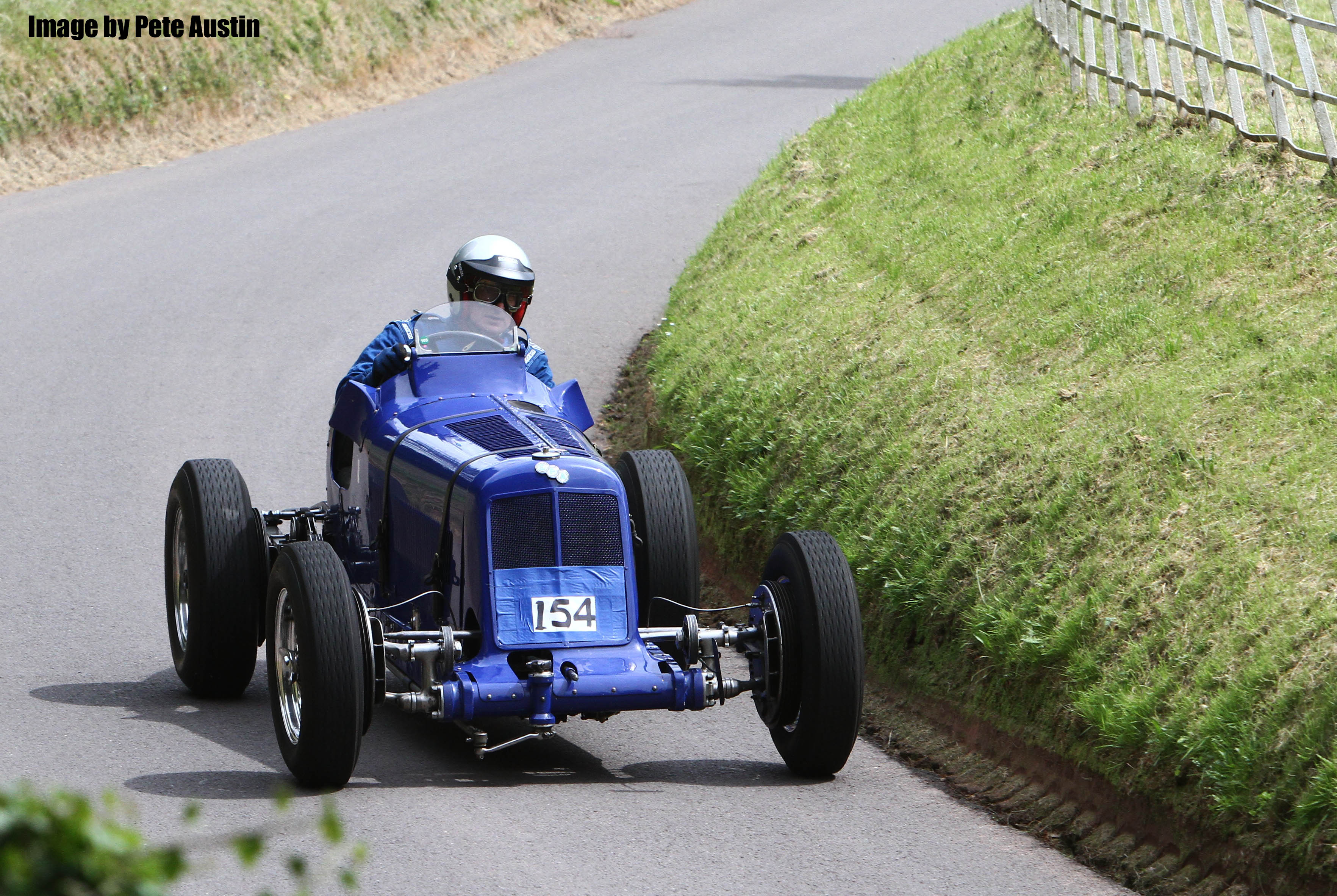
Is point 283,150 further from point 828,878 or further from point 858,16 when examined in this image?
point 828,878

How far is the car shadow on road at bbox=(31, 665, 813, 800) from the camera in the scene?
6473mm

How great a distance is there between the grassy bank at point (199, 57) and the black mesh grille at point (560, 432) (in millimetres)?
13373

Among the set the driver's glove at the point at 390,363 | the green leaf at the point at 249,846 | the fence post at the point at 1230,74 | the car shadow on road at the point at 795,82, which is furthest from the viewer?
the car shadow on road at the point at 795,82

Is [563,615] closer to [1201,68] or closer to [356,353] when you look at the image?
[1201,68]

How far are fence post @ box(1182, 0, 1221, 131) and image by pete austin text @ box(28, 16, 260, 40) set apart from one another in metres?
13.2

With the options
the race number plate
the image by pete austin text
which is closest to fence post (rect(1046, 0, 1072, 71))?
the race number plate

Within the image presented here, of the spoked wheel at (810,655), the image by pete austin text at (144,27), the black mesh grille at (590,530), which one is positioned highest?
the image by pete austin text at (144,27)

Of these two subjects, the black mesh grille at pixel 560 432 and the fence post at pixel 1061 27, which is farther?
the fence post at pixel 1061 27

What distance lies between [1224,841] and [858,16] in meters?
23.5

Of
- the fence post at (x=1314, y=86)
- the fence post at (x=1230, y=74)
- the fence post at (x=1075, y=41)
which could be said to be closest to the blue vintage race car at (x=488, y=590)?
the fence post at (x=1314, y=86)

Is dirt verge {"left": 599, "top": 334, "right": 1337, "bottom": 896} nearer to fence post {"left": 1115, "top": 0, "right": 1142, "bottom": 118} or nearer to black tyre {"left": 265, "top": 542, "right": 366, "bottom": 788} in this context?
black tyre {"left": 265, "top": 542, "right": 366, "bottom": 788}

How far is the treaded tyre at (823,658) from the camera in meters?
6.49

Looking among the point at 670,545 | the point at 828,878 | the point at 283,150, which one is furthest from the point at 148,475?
the point at 283,150

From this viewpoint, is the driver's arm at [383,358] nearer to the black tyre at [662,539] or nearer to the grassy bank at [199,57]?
the black tyre at [662,539]
